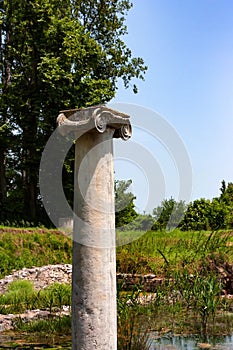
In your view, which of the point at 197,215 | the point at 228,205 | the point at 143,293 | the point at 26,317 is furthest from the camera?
the point at 228,205

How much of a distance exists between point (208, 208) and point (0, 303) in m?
12.0

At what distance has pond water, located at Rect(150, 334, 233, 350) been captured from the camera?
19.1ft

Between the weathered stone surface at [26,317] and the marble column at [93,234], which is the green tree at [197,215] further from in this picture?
the marble column at [93,234]

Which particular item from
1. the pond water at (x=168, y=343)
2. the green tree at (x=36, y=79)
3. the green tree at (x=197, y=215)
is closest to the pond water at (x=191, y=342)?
the pond water at (x=168, y=343)

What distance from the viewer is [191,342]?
6.09 metres

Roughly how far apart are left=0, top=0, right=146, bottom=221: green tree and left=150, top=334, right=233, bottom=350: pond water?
15.1m

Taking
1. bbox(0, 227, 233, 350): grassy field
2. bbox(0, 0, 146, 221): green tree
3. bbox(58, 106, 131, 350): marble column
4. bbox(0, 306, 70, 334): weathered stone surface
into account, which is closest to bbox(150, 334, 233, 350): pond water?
bbox(0, 227, 233, 350): grassy field

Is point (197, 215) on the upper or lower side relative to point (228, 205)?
lower

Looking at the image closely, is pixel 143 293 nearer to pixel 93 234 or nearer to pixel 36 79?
pixel 93 234

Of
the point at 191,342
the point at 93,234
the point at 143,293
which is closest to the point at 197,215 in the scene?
the point at 143,293

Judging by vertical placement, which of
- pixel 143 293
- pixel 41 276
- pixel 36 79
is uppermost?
pixel 36 79

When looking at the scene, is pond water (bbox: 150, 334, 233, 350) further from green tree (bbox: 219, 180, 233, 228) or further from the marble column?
green tree (bbox: 219, 180, 233, 228)

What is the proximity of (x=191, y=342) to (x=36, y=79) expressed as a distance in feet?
57.8

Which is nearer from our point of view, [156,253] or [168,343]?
[168,343]
